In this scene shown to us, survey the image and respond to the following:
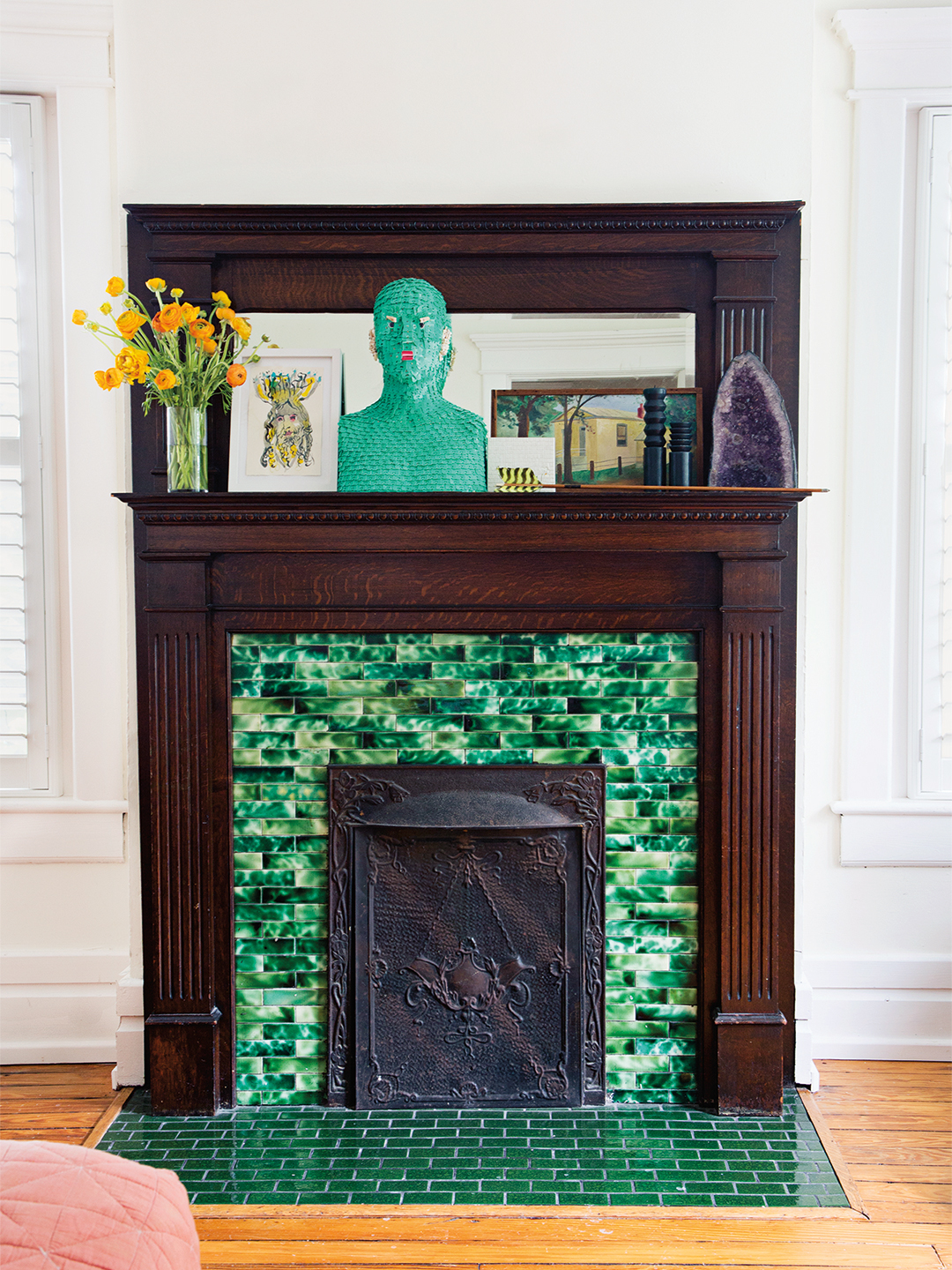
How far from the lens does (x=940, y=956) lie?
8.13 ft

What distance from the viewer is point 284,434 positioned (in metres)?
2.27

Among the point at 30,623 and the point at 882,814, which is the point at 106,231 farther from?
the point at 882,814

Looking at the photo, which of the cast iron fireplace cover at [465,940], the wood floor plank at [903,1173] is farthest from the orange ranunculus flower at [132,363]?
the wood floor plank at [903,1173]

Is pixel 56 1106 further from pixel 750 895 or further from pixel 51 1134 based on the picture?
pixel 750 895

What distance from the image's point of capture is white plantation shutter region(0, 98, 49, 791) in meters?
2.40

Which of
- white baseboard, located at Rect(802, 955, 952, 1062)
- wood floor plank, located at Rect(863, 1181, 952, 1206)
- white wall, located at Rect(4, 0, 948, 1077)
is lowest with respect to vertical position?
wood floor plank, located at Rect(863, 1181, 952, 1206)

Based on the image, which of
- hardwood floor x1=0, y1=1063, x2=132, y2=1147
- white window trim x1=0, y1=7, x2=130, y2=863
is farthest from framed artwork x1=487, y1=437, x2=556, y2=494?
hardwood floor x1=0, y1=1063, x2=132, y2=1147

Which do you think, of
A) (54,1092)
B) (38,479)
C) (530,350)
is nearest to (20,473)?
(38,479)

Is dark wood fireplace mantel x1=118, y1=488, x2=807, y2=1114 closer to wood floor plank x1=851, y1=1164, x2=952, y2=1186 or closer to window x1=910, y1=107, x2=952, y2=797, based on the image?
wood floor plank x1=851, y1=1164, x2=952, y2=1186

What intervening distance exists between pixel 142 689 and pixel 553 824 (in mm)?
1081

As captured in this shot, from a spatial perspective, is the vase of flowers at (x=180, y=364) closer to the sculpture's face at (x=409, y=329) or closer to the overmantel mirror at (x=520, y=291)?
the overmantel mirror at (x=520, y=291)

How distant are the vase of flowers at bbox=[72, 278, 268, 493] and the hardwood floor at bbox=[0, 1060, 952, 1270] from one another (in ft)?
5.30

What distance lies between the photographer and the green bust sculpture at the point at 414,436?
2.19 m

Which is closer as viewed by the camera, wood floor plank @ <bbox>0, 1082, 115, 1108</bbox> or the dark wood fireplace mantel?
the dark wood fireplace mantel
